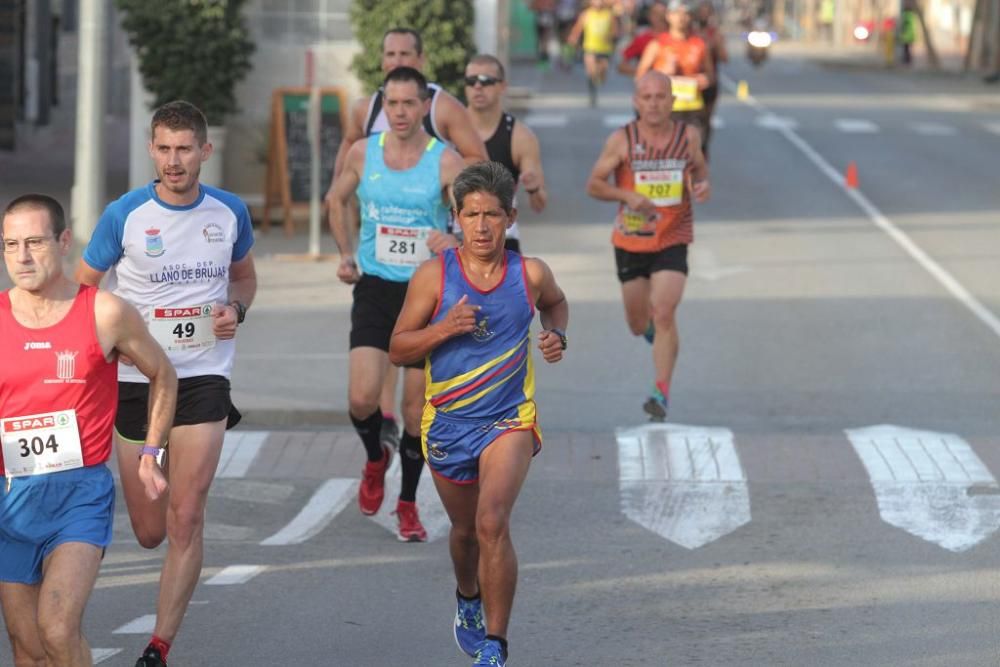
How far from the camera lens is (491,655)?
6855mm

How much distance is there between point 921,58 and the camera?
244 feet

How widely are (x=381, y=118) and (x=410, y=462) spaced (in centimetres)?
188

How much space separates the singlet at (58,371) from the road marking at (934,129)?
99.1ft

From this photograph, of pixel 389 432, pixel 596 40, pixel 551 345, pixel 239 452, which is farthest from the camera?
pixel 596 40

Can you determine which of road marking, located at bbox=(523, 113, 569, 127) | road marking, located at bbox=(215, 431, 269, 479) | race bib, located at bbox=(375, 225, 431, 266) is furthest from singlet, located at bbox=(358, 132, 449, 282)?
road marking, located at bbox=(523, 113, 569, 127)

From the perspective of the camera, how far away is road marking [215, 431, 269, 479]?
11.3m

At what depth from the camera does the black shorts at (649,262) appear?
1243 centimetres

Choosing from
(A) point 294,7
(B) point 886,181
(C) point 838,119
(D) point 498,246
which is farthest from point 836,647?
(C) point 838,119

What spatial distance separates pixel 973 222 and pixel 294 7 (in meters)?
7.99

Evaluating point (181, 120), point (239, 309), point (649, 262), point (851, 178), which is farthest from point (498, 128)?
point (851, 178)

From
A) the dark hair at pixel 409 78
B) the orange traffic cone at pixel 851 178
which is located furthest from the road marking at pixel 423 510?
the orange traffic cone at pixel 851 178

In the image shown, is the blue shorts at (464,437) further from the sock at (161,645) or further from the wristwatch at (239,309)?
the sock at (161,645)

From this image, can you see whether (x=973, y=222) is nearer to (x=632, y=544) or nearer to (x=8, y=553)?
(x=632, y=544)

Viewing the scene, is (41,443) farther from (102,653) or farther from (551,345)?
(551,345)
